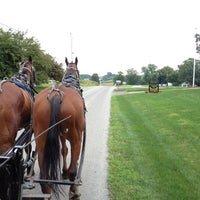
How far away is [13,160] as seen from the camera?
379 cm

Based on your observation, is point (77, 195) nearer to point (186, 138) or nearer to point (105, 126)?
point (186, 138)

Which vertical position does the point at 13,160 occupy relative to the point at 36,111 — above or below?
below

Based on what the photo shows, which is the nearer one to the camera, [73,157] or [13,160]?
[13,160]

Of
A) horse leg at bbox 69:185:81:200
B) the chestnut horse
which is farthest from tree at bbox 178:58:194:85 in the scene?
horse leg at bbox 69:185:81:200

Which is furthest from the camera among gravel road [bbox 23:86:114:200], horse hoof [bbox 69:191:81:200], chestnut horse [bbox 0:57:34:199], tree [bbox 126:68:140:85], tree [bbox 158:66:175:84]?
tree [bbox 126:68:140:85]

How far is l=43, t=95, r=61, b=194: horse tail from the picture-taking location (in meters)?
5.26

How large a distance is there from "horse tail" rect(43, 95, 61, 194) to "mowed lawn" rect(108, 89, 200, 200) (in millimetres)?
1258

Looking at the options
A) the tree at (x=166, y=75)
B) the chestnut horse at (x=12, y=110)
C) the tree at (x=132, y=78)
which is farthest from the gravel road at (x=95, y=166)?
the tree at (x=132, y=78)

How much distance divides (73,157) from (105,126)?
896 cm

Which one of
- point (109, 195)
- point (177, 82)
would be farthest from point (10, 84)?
point (177, 82)

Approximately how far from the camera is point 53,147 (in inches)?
209

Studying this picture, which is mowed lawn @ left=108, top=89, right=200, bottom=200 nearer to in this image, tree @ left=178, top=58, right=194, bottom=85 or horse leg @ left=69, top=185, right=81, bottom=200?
horse leg @ left=69, top=185, right=81, bottom=200

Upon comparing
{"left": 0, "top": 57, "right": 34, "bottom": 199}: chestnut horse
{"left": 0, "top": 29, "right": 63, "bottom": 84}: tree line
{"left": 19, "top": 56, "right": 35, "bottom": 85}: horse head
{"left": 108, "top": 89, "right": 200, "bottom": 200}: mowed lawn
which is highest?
{"left": 0, "top": 29, "right": 63, "bottom": 84}: tree line

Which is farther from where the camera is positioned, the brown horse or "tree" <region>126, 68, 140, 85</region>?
"tree" <region>126, 68, 140, 85</region>
